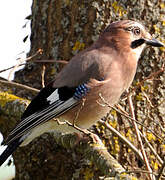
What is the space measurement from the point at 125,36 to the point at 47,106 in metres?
0.83

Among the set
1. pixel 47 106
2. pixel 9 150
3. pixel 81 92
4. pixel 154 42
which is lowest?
pixel 9 150

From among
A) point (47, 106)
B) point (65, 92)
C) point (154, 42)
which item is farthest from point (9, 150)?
point (154, 42)

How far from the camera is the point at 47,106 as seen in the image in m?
3.61

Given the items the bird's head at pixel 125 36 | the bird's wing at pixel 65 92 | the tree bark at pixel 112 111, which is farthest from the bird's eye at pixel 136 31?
the bird's wing at pixel 65 92

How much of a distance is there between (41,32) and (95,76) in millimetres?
941

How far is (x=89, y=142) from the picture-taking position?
3.43m

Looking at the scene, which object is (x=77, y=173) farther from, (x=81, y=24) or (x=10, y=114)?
(x=81, y=24)

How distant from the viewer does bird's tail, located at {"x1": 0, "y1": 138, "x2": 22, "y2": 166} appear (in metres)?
3.37

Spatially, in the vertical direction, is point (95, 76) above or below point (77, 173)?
above

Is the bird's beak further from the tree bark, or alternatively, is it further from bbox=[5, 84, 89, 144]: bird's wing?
bbox=[5, 84, 89, 144]: bird's wing

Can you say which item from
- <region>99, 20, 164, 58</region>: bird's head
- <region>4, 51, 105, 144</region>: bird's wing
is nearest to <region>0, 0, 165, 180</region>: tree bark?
<region>99, 20, 164, 58</region>: bird's head

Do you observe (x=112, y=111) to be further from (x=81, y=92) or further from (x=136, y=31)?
(x=136, y=31)

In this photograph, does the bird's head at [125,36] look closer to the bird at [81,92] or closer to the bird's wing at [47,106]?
the bird at [81,92]

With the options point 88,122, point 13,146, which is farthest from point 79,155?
point 13,146
